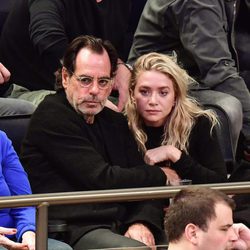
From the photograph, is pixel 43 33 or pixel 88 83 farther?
pixel 43 33

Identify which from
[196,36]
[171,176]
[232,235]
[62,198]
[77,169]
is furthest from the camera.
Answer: [196,36]

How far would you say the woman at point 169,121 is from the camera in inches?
131

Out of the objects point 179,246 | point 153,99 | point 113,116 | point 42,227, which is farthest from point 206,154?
point 42,227

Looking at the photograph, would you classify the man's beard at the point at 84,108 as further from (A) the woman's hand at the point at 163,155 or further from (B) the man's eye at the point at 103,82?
(A) the woman's hand at the point at 163,155

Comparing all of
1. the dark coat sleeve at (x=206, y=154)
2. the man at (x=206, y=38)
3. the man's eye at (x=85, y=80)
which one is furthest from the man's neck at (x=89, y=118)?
the man at (x=206, y=38)

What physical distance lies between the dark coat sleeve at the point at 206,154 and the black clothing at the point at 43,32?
0.69 m

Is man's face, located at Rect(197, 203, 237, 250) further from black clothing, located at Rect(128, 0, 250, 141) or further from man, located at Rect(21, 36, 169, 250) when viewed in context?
black clothing, located at Rect(128, 0, 250, 141)

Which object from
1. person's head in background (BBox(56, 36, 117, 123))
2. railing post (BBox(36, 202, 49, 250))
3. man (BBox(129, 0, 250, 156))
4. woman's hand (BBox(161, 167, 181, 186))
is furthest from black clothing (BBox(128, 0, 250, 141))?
railing post (BBox(36, 202, 49, 250))

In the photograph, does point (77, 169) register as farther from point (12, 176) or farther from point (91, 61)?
point (91, 61)

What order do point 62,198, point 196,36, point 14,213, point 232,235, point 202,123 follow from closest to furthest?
point 62,198, point 232,235, point 14,213, point 202,123, point 196,36

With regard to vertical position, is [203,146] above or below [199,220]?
above

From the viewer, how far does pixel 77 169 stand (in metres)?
3.05

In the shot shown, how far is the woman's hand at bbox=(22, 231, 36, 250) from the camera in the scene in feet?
9.19

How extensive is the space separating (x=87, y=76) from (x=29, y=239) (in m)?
0.59
